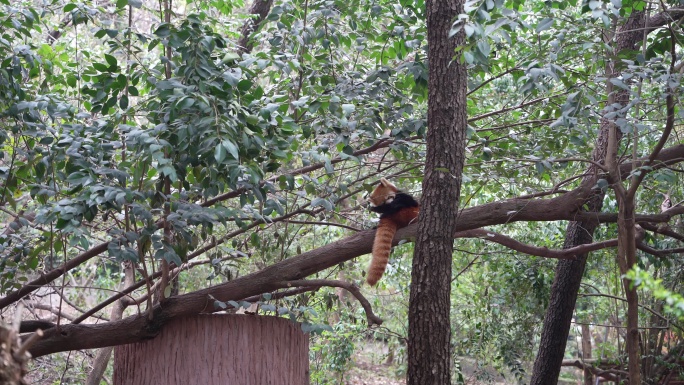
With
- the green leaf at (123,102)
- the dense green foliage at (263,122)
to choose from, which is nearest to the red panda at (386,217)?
the dense green foliage at (263,122)

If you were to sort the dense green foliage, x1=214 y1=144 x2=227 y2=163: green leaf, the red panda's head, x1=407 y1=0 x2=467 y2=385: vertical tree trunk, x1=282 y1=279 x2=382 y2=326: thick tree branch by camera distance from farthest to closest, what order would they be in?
the red panda's head
x1=282 y1=279 x2=382 y2=326: thick tree branch
x1=407 y1=0 x2=467 y2=385: vertical tree trunk
the dense green foliage
x1=214 y1=144 x2=227 y2=163: green leaf

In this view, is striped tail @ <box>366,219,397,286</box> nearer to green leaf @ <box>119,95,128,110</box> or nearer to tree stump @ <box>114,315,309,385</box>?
tree stump @ <box>114,315,309,385</box>

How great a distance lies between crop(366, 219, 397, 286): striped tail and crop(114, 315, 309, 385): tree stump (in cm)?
66

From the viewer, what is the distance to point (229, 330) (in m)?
3.54

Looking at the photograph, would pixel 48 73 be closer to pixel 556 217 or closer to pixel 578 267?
pixel 556 217

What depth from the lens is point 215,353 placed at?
3.51m

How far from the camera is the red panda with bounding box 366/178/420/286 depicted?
3842mm

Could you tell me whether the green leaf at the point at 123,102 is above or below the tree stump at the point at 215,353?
above

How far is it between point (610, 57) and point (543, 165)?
0.67 m

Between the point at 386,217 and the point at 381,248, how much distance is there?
1.72 feet

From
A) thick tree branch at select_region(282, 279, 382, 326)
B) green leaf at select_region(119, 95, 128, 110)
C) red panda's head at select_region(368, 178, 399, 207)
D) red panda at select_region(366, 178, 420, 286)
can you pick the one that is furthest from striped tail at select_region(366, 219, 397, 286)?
green leaf at select_region(119, 95, 128, 110)

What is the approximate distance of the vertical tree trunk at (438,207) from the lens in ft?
10.5

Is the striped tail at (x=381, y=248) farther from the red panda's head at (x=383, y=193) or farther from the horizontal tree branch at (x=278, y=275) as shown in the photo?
the red panda's head at (x=383, y=193)

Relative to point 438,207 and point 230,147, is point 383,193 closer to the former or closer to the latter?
point 438,207
